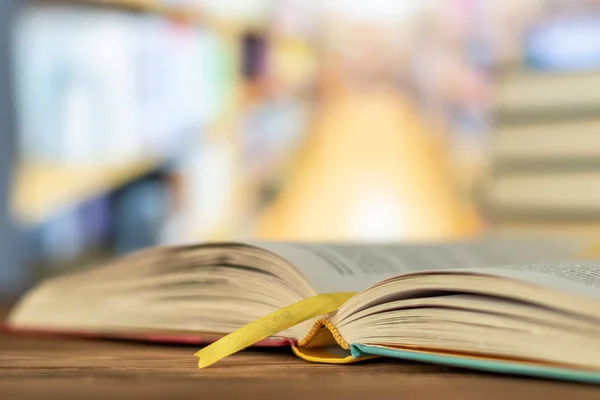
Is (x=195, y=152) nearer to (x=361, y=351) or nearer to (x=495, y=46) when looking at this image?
(x=495, y=46)

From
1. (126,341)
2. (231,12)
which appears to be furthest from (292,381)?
(231,12)

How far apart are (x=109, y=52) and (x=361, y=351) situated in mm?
1678

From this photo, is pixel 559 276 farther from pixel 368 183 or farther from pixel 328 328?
pixel 368 183

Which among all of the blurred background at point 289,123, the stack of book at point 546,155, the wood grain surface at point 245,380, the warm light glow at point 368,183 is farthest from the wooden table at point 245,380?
the warm light glow at point 368,183

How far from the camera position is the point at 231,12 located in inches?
90.4

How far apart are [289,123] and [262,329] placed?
6.30 ft

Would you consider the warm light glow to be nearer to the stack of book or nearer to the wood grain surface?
the stack of book

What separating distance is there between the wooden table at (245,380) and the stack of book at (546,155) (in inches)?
59.7

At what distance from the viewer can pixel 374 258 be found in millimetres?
650

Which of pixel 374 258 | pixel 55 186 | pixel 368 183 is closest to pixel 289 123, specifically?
pixel 368 183

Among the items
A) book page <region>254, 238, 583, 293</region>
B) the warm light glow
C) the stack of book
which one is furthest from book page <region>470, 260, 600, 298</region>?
the warm light glow

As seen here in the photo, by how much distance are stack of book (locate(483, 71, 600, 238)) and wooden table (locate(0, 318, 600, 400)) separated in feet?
4.97

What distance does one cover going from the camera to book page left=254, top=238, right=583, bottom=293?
0.57 meters

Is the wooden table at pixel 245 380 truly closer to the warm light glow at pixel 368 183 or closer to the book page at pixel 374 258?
the book page at pixel 374 258
